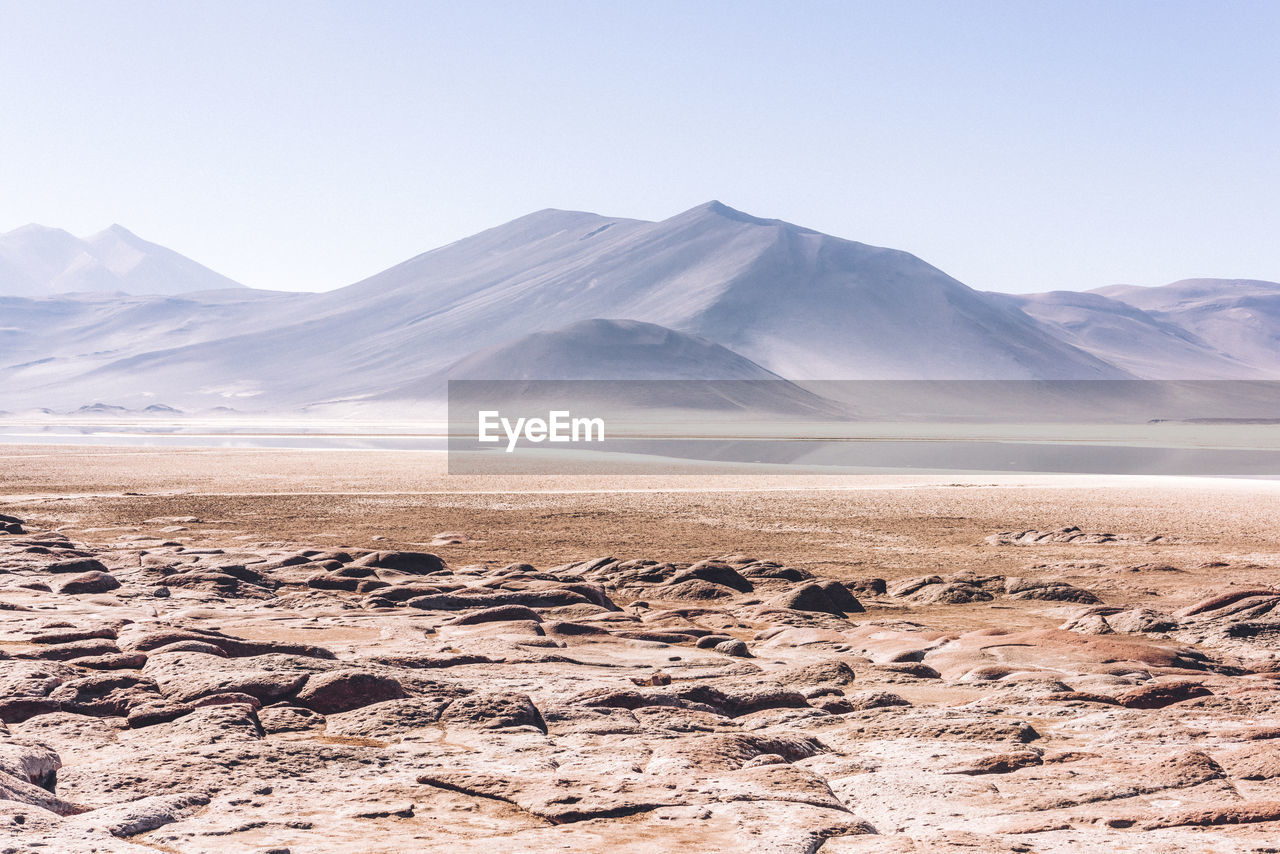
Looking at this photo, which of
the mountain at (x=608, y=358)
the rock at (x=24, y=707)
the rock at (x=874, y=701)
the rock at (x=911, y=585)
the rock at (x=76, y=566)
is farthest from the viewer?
the mountain at (x=608, y=358)

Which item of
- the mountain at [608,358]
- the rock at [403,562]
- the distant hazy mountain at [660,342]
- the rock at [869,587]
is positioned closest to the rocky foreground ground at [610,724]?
the rock at [869,587]

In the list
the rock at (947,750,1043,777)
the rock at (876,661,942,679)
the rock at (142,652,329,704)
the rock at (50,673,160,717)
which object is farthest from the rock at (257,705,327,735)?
the rock at (876,661,942,679)

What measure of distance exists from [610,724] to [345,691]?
1502mm

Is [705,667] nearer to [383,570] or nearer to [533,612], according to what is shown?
[533,612]

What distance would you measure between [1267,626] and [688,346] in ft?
439

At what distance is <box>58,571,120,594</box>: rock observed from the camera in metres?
11.2

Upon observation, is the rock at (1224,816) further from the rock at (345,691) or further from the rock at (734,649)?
the rock at (734,649)

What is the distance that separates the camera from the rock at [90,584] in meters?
11.2

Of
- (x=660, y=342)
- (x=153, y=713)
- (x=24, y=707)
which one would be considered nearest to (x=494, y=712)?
(x=153, y=713)

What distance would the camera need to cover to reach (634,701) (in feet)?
23.0

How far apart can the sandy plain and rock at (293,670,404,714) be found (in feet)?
0.10

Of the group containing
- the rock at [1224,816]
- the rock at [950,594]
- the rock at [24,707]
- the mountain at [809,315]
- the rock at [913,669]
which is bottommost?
the rock at [950,594]

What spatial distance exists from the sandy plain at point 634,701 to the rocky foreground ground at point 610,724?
0.03 m

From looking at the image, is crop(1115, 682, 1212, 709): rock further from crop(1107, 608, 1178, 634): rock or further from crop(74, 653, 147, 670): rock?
crop(74, 653, 147, 670): rock
